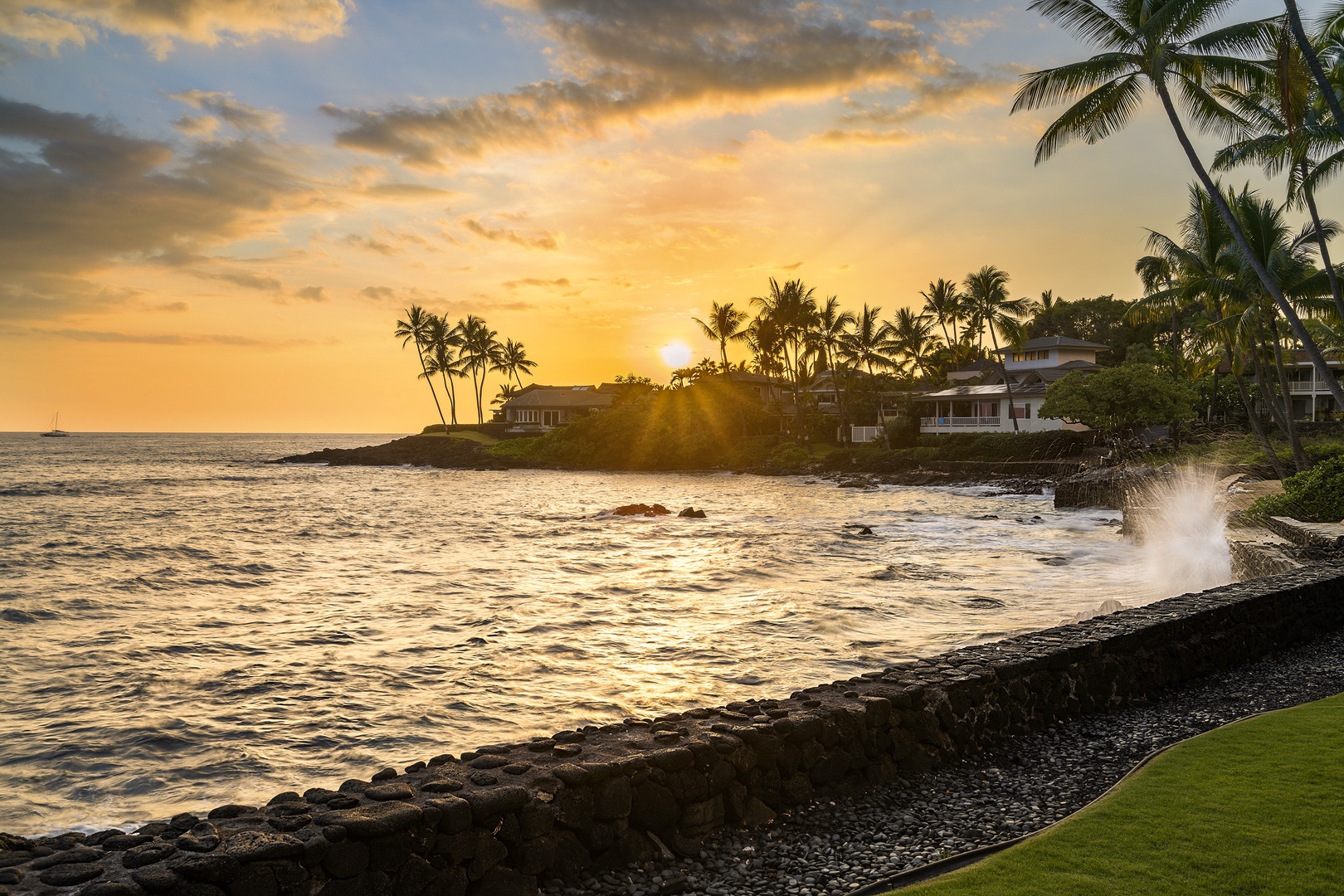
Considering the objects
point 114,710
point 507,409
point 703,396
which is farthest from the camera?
point 507,409

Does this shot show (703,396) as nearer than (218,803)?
No

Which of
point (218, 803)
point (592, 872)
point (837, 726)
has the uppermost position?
point (837, 726)

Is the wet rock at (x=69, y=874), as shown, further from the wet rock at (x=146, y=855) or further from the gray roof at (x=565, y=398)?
the gray roof at (x=565, y=398)

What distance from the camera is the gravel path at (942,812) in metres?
5.30

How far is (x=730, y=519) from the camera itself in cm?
3478

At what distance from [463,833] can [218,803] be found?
176 inches

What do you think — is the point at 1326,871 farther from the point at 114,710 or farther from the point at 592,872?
the point at 114,710

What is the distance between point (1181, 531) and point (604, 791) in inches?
868

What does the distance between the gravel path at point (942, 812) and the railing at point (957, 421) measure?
53150mm

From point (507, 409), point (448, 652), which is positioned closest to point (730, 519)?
point (448, 652)

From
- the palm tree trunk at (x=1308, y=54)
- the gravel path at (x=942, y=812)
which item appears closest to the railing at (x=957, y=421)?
the palm tree trunk at (x=1308, y=54)

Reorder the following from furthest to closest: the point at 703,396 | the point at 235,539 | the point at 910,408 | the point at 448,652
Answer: the point at 703,396
the point at 910,408
the point at 235,539
the point at 448,652

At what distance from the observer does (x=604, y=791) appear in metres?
5.52

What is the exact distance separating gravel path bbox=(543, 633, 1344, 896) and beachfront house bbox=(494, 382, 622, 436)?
8461cm
